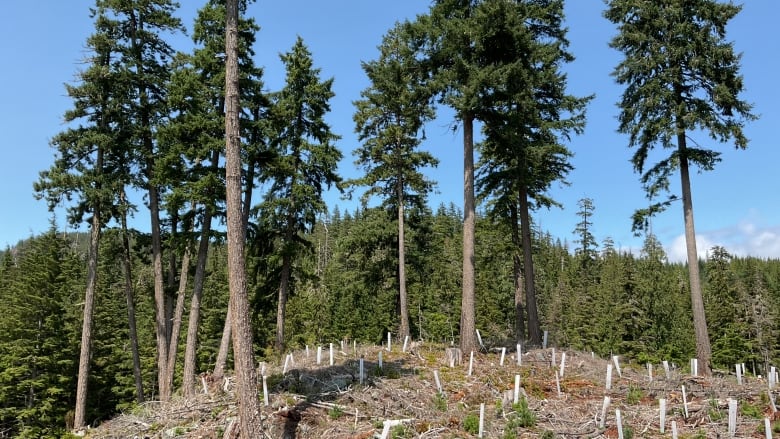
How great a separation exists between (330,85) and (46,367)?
70.8 feet

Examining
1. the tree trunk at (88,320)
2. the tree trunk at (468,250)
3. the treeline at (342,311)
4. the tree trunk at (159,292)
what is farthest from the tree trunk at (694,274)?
the tree trunk at (88,320)

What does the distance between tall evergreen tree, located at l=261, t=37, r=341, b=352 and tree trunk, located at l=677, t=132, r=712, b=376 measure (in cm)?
1257

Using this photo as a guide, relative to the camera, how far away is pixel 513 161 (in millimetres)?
16516

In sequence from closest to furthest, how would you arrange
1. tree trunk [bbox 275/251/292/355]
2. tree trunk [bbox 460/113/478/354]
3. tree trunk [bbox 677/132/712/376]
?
tree trunk [bbox 460/113/478/354]
tree trunk [bbox 677/132/712/376]
tree trunk [bbox 275/251/292/355]

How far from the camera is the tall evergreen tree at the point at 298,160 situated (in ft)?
61.1

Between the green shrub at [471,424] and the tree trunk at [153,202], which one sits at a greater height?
the tree trunk at [153,202]

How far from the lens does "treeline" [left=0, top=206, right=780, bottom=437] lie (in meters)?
22.7

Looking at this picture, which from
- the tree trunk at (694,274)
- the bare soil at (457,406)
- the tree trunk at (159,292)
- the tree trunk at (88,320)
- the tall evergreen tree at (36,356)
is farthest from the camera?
the tall evergreen tree at (36,356)

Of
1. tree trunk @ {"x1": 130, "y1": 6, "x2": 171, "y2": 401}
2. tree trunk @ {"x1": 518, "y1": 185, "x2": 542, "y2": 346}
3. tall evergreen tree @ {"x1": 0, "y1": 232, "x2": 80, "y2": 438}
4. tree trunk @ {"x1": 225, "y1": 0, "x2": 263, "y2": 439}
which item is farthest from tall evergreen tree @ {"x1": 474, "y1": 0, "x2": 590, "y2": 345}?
tall evergreen tree @ {"x1": 0, "y1": 232, "x2": 80, "y2": 438}

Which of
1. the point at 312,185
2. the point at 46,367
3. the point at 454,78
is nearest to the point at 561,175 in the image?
the point at 454,78

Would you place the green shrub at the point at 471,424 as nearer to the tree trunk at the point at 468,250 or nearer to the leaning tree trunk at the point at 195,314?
the tree trunk at the point at 468,250

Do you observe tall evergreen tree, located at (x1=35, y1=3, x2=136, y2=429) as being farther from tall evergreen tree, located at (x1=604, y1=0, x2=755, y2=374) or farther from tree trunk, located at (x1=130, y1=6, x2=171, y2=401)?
tall evergreen tree, located at (x1=604, y1=0, x2=755, y2=374)

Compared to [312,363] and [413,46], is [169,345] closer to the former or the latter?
[312,363]

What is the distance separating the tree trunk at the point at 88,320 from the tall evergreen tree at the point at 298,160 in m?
6.11
